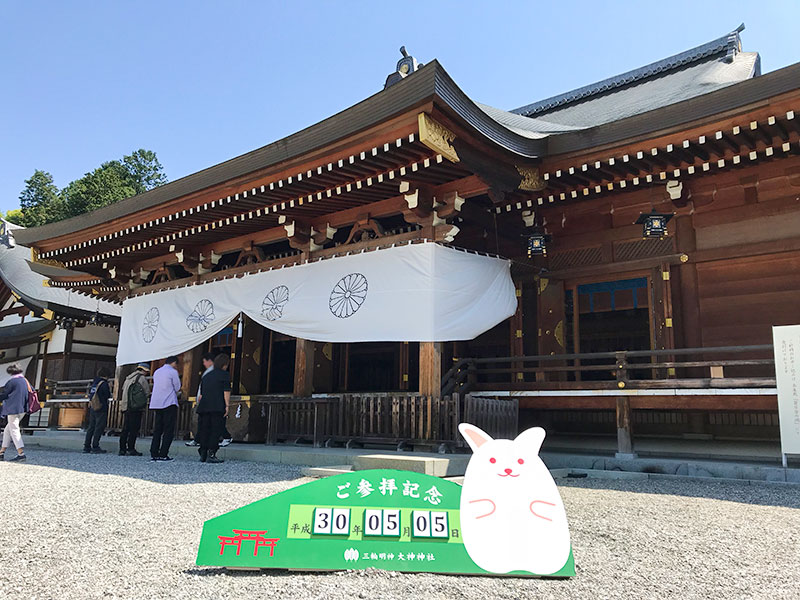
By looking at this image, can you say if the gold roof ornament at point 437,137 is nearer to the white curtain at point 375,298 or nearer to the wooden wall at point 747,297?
the white curtain at point 375,298

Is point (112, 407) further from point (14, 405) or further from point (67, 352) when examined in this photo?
point (67, 352)

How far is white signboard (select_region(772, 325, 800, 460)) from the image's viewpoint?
19.1ft

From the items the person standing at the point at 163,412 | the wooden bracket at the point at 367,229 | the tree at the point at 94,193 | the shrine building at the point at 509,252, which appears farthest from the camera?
the tree at the point at 94,193

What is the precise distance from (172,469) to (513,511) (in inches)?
207

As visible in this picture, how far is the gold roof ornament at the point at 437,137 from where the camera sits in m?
6.03

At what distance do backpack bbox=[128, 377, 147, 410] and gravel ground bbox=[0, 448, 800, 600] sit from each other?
238 centimetres

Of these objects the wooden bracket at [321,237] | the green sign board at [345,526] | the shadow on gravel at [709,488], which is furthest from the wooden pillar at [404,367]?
the green sign board at [345,526]

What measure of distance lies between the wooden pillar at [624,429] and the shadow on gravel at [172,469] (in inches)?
154

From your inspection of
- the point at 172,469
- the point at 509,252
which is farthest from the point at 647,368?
the point at 172,469

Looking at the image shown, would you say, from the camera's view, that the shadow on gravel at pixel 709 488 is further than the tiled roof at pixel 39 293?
No

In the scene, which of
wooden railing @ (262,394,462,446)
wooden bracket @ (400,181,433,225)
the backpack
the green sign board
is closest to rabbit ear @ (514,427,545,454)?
the green sign board

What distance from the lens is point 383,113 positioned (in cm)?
636

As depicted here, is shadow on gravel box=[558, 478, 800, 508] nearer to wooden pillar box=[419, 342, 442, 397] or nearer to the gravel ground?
the gravel ground

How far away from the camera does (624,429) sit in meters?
7.08
